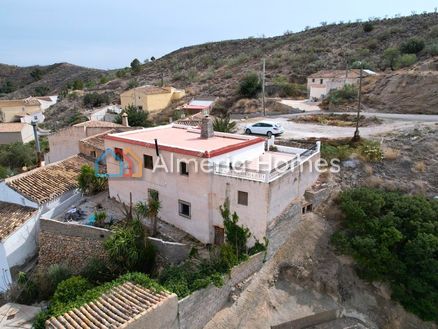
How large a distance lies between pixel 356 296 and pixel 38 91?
99409mm

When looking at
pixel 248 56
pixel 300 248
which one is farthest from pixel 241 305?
pixel 248 56

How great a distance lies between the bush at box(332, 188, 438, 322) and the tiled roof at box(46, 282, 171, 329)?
9.73 metres

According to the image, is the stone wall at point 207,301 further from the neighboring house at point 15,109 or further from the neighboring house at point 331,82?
the neighboring house at point 15,109

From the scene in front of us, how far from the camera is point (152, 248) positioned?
16.0 metres

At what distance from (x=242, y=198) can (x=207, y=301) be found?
4.46 meters

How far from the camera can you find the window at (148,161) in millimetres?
17828

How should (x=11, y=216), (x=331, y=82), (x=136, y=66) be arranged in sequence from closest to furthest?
(x=11, y=216) < (x=331, y=82) < (x=136, y=66)

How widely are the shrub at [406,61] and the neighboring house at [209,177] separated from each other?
104ft

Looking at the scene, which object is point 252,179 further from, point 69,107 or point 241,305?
point 69,107

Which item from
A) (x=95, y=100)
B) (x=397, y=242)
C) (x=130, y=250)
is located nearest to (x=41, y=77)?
(x=95, y=100)

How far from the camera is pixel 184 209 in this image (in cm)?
1733

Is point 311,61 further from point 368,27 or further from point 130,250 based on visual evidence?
point 130,250

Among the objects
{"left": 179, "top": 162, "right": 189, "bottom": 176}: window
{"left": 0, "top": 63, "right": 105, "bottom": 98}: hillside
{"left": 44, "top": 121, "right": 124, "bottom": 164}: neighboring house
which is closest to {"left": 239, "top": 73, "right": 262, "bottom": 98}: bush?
{"left": 44, "top": 121, "right": 124, "bottom": 164}: neighboring house

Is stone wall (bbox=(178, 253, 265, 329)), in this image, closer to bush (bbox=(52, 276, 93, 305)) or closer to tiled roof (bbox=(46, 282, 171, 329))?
tiled roof (bbox=(46, 282, 171, 329))
